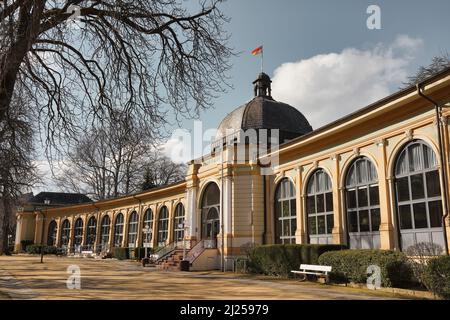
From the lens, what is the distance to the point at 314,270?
17.6 metres

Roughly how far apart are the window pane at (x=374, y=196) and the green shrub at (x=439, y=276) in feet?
17.5

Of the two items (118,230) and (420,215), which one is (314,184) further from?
(118,230)

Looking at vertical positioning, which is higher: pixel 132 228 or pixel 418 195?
pixel 418 195

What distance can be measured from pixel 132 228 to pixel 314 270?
28.3m

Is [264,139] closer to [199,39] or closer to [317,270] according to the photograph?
[317,270]

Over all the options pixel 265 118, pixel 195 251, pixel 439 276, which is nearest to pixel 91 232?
pixel 195 251

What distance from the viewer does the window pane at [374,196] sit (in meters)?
17.1

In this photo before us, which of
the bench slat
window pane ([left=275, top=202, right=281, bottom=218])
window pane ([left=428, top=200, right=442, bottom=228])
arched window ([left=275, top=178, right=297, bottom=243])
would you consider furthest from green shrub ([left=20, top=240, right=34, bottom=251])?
window pane ([left=428, top=200, right=442, bottom=228])

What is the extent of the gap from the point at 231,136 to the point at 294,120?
4.99 m

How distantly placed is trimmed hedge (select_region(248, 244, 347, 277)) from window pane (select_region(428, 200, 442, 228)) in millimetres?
4377

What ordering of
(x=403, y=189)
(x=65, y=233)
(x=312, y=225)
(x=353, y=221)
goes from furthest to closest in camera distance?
(x=65, y=233), (x=312, y=225), (x=353, y=221), (x=403, y=189)

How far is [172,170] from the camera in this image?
5744 cm
